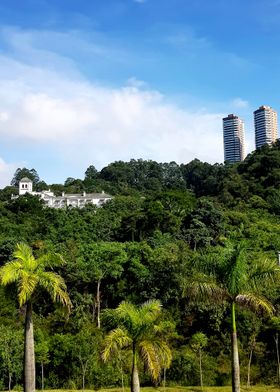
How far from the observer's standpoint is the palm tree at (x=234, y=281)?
11320 millimetres

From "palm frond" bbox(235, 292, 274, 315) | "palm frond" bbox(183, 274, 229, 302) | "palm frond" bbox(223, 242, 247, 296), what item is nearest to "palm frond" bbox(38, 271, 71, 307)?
"palm frond" bbox(183, 274, 229, 302)

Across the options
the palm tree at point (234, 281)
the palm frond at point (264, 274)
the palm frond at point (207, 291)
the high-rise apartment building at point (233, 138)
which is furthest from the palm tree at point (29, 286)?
the high-rise apartment building at point (233, 138)

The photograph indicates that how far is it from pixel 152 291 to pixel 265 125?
123 meters

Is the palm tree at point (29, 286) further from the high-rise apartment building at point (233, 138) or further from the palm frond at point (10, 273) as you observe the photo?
the high-rise apartment building at point (233, 138)

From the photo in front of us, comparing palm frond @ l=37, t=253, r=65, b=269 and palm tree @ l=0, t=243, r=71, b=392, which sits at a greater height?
palm frond @ l=37, t=253, r=65, b=269

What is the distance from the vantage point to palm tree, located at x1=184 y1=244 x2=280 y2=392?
37.1ft

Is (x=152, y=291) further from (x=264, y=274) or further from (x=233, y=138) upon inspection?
(x=233, y=138)

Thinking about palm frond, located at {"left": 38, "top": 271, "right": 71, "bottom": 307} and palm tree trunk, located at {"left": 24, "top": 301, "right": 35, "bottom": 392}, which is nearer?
palm tree trunk, located at {"left": 24, "top": 301, "right": 35, "bottom": 392}

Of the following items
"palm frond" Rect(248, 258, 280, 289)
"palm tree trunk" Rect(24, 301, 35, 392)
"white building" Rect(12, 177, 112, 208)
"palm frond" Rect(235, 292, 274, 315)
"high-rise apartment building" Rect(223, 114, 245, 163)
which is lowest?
"palm tree trunk" Rect(24, 301, 35, 392)

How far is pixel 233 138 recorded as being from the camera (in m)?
153

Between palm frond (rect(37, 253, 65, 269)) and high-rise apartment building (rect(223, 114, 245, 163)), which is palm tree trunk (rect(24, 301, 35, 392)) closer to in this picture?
palm frond (rect(37, 253, 65, 269))

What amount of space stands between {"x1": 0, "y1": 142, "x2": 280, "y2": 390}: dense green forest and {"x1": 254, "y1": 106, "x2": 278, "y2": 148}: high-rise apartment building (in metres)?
92.6

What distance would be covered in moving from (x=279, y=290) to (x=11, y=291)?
62.3 feet

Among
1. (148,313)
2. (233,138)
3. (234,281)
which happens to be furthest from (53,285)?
(233,138)
